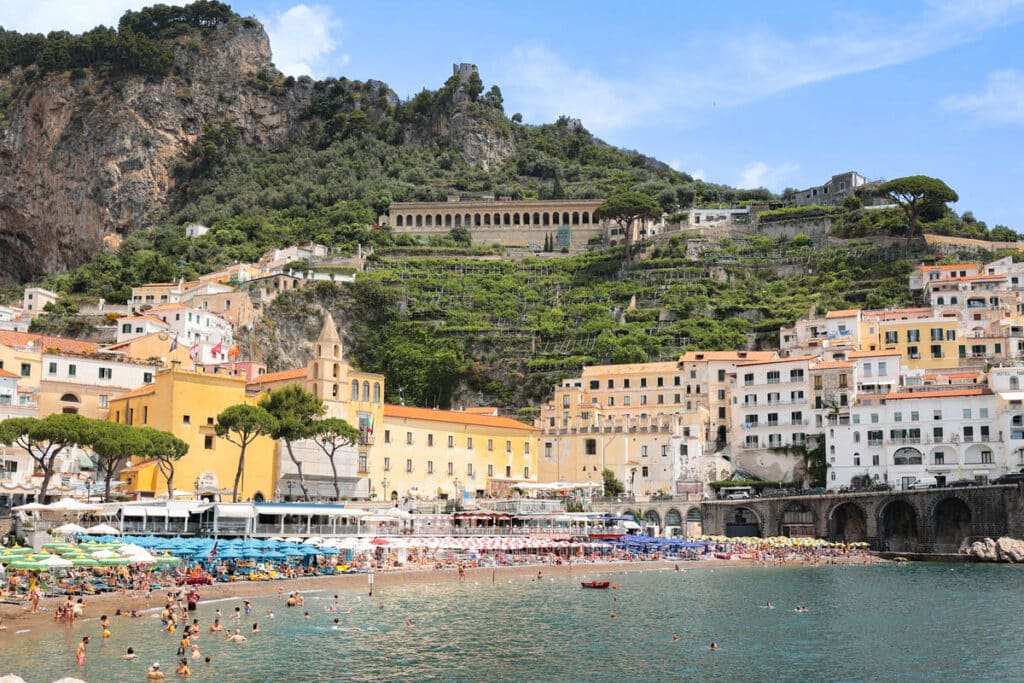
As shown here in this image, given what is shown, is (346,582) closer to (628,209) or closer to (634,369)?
(634,369)

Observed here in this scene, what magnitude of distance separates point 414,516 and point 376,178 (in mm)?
85765

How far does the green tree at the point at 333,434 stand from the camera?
66812 mm

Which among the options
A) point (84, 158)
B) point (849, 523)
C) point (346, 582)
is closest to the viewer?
point (346, 582)

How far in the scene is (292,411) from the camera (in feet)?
218

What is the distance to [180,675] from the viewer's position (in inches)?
1258

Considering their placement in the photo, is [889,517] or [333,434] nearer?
[333,434]

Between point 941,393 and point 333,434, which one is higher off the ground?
point 941,393

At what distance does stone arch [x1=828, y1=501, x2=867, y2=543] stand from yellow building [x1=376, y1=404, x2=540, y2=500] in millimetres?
21144

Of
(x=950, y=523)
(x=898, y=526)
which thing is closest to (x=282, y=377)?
(x=898, y=526)

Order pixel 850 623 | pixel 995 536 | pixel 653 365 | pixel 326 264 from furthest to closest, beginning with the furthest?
pixel 326 264 → pixel 653 365 → pixel 995 536 → pixel 850 623

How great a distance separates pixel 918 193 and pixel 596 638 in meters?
82.8

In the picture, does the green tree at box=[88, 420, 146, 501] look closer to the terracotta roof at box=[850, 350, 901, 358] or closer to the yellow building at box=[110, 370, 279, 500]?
the yellow building at box=[110, 370, 279, 500]

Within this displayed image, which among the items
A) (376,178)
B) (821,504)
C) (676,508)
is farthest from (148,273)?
(821,504)

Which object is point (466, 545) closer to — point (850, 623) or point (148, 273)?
point (850, 623)
